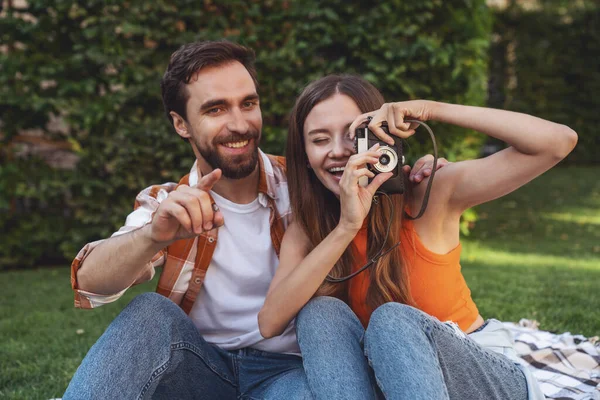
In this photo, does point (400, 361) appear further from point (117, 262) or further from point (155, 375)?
point (117, 262)

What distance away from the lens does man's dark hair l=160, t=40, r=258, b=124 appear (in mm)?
2627

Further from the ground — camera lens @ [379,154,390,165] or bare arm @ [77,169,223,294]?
camera lens @ [379,154,390,165]

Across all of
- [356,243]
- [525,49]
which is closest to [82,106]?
[356,243]

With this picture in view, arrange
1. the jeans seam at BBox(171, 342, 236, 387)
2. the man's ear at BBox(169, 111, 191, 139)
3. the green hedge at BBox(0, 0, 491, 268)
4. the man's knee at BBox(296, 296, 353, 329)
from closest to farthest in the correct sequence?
the man's knee at BBox(296, 296, 353, 329) < the jeans seam at BBox(171, 342, 236, 387) < the man's ear at BBox(169, 111, 191, 139) < the green hedge at BBox(0, 0, 491, 268)

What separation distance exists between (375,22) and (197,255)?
10.6 ft

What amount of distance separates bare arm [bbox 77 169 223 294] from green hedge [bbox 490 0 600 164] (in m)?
10.9

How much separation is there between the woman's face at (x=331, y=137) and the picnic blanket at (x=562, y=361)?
1243 millimetres

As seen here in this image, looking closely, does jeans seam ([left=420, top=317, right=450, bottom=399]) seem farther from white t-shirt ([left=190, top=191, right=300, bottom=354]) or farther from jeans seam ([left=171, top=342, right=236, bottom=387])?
jeans seam ([left=171, top=342, right=236, bottom=387])

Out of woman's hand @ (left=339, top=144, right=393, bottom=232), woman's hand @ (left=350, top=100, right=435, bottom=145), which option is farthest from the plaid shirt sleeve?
woman's hand @ (left=350, top=100, right=435, bottom=145)

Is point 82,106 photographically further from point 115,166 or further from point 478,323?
point 478,323

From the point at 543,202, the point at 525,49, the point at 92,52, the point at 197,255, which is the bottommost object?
the point at 543,202

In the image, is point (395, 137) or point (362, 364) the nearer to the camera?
point (362, 364)

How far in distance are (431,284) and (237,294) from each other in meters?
0.78

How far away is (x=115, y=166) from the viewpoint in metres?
5.09
